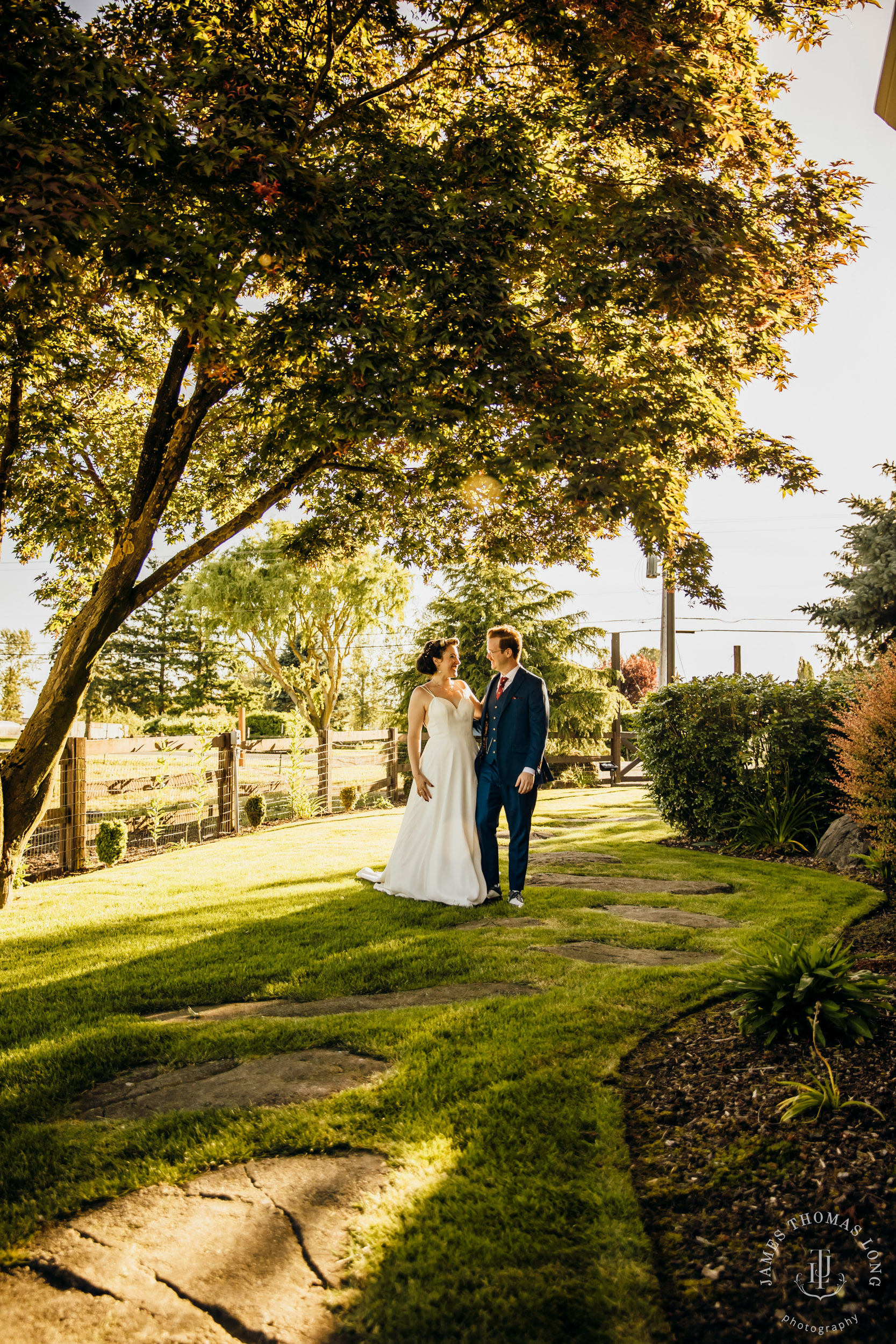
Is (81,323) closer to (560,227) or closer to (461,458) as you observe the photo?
(461,458)

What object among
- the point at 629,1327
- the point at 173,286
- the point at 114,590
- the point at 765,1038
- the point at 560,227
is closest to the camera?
the point at 629,1327

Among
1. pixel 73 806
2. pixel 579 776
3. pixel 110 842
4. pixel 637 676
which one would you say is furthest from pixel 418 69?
pixel 637 676

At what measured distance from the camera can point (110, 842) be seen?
9.49 meters

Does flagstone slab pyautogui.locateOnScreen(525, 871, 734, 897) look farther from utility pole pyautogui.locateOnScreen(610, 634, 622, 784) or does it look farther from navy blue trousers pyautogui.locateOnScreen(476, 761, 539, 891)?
utility pole pyautogui.locateOnScreen(610, 634, 622, 784)

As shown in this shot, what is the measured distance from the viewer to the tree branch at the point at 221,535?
26.0 ft

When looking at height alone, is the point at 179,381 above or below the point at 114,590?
above

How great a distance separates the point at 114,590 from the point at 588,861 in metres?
5.45

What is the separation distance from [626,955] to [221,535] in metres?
5.97

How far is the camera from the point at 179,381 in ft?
26.9

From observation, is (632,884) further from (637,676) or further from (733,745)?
(637,676)

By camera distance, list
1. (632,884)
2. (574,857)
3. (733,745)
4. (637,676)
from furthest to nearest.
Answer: (637,676), (733,745), (574,857), (632,884)

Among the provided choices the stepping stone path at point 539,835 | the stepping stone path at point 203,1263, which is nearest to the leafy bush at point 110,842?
the stepping stone path at point 539,835

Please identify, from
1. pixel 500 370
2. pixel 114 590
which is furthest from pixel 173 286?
pixel 114 590

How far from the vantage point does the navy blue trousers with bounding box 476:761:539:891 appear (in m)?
6.21
